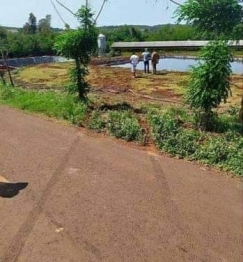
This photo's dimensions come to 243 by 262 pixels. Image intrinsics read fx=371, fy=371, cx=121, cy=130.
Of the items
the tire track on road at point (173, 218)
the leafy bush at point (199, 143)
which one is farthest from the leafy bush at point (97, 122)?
the tire track on road at point (173, 218)

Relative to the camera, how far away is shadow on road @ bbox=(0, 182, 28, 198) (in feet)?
19.7

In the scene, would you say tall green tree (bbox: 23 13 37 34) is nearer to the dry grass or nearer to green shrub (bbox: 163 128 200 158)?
the dry grass

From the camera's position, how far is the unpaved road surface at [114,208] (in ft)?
14.6

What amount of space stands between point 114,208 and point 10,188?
6.37ft

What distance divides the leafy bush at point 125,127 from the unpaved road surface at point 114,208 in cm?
46

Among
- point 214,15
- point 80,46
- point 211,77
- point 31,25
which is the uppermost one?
point 214,15

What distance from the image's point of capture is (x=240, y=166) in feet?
21.9

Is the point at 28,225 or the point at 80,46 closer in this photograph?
the point at 28,225

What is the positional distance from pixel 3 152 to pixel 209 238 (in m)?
5.12

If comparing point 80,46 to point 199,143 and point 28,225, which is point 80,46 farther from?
point 28,225

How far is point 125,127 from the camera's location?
8.76 m

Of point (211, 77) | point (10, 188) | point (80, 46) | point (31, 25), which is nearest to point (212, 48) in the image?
point (211, 77)

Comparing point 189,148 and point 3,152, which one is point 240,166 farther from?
point 3,152

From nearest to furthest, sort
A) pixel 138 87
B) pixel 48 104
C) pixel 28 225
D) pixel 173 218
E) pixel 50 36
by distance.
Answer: pixel 28 225
pixel 173 218
pixel 48 104
pixel 138 87
pixel 50 36
